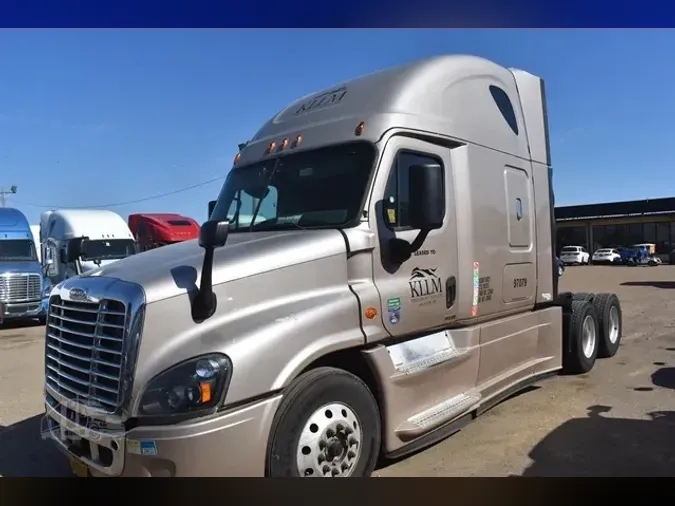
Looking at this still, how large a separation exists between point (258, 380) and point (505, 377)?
3180 millimetres

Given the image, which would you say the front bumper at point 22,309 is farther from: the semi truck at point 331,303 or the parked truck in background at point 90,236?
the semi truck at point 331,303

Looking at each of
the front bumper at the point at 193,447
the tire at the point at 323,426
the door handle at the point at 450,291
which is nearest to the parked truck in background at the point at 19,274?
the front bumper at the point at 193,447

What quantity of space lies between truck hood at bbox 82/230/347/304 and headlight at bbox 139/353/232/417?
46 cm

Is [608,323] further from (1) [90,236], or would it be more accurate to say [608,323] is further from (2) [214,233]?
(1) [90,236]

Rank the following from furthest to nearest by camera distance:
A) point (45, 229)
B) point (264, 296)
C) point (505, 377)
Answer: point (45, 229) → point (505, 377) → point (264, 296)

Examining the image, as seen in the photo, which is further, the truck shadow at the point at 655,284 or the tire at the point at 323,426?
the truck shadow at the point at 655,284

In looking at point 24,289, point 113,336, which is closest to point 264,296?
point 113,336

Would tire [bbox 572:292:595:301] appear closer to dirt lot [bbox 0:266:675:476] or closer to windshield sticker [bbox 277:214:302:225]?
dirt lot [bbox 0:266:675:476]

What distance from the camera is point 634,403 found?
5.95 meters

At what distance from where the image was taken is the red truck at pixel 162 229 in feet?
61.8

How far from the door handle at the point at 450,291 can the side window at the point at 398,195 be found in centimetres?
74

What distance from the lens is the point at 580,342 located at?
7242mm

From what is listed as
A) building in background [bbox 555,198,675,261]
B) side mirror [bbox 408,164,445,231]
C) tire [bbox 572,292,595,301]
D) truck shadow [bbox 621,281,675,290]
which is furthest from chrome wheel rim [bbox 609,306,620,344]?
truck shadow [bbox 621,281,675,290]

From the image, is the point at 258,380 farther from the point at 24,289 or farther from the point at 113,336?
the point at 24,289
